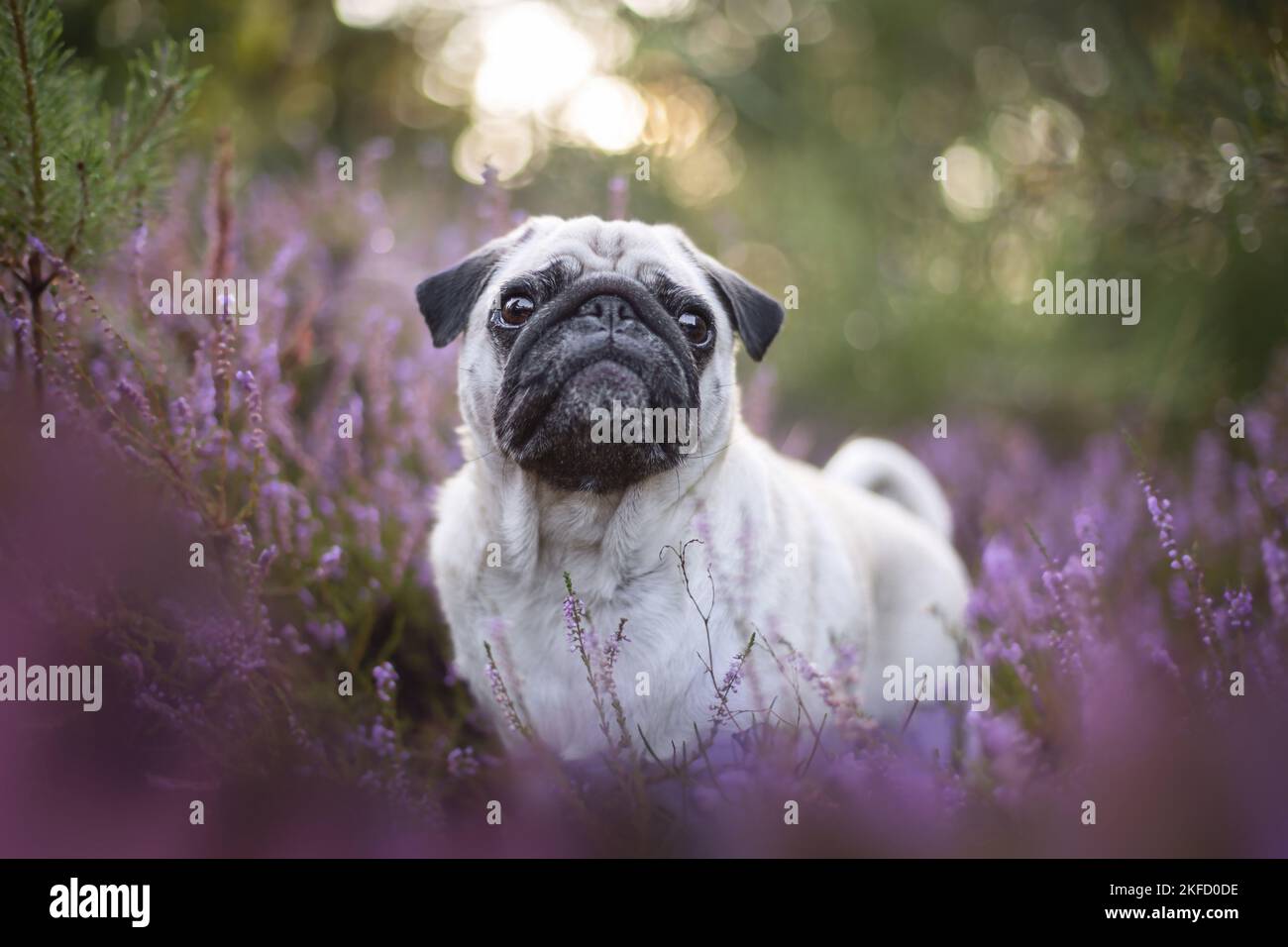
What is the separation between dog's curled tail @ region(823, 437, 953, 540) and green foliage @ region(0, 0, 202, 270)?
309 centimetres

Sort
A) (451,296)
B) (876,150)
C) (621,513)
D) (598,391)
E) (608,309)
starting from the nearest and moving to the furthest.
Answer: (598,391) → (608,309) → (621,513) → (451,296) → (876,150)

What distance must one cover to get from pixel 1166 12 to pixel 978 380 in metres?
2.34

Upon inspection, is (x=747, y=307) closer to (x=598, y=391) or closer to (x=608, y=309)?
(x=608, y=309)

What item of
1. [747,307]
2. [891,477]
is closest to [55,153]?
[747,307]

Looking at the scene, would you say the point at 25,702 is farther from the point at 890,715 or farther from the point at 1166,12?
the point at 1166,12

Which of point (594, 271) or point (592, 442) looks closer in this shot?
point (592, 442)

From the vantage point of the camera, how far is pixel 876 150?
5.73 metres

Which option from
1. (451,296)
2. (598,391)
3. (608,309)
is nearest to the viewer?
(598,391)

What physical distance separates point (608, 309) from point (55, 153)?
1.62 m

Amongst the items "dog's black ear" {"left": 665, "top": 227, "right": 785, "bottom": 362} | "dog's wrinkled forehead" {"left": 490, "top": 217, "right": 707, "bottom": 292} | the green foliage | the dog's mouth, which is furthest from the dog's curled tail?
the green foliage

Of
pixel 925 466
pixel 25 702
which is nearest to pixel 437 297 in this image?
pixel 25 702

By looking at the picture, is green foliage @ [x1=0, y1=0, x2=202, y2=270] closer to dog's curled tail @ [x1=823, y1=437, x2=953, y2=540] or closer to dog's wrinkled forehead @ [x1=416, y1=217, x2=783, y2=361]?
dog's wrinkled forehead @ [x1=416, y1=217, x2=783, y2=361]

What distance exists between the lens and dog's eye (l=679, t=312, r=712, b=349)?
2.51 metres

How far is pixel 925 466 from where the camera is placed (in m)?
5.19
